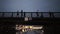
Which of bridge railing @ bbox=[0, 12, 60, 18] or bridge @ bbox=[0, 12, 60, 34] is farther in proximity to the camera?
bridge railing @ bbox=[0, 12, 60, 18]

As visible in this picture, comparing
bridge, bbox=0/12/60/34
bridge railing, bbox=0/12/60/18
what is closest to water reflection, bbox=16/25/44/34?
bridge, bbox=0/12/60/34

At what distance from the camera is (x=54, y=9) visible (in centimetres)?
217

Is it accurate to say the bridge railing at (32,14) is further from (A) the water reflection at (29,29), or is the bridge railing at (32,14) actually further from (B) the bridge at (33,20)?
(A) the water reflection at (29,29)

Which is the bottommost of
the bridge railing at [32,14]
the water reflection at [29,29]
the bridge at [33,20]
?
the water reflection at [29,29]

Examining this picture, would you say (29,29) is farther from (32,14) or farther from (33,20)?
(32,14)

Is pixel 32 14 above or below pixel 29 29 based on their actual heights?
above

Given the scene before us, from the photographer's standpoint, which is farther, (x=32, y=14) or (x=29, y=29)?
(x=32, y=14)

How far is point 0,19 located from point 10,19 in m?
0.16

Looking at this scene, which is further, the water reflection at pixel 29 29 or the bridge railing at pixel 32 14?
the bridge railing at pixel 32 14

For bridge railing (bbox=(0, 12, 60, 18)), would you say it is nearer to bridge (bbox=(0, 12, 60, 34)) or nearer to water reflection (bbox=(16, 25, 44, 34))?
bridge (bbox=(0, 12, 60, 34))

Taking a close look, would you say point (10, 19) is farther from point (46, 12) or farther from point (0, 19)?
point (46, 12)

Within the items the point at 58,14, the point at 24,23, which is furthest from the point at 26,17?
the point at 58,14

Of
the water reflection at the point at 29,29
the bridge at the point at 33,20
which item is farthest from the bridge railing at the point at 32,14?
the water reflection at the point at 29,29

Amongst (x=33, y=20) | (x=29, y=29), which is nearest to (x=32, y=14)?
(x=33, y=20)
